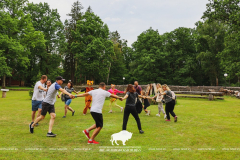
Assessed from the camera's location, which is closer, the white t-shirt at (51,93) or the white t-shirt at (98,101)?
the white t-shirt at (98,101)

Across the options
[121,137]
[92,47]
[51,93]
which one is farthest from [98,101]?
[92,47]

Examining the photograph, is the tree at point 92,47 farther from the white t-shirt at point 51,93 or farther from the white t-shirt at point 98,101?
the white t-shirt at point 98,101

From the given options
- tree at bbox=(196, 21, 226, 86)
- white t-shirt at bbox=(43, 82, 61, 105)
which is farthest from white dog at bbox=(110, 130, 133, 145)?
tree at bbox=(196, 21, 226, 86)

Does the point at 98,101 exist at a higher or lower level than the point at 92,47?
lower

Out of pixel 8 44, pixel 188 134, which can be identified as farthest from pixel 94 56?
pixel 188 134

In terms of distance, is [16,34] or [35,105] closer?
[35,105]

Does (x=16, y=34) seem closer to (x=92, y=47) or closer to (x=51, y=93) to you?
(x=92, y=47)

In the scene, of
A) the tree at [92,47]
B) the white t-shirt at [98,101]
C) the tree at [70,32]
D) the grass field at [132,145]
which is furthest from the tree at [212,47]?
the white t-shirt at [98,101]

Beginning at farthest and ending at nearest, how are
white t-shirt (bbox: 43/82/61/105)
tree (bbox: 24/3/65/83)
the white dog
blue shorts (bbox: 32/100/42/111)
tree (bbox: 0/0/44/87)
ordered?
tree (bbox: 24/3/65/83) → tree (bbox: 0/0/44/87) → blue shorts (bbox: 32/100/42/111) → white t-shirt (bbox: 43/82/61/105) → the white dog

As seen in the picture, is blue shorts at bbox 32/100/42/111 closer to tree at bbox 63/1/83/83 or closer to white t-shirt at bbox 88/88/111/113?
white t-shirt at bbox 88/88/111/113

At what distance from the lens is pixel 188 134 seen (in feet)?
22.7

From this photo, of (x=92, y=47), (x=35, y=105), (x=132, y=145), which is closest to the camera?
(x=132, y=145)

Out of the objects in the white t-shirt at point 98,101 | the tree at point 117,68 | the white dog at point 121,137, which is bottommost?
the white dog at point 121,137

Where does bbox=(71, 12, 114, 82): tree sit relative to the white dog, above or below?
above
